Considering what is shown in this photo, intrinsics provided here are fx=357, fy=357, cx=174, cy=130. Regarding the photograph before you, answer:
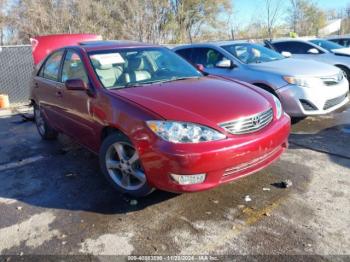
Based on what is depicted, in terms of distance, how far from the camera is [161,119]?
316cm

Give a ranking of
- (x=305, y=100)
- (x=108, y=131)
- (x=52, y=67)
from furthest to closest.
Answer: (x=305, y=100) < (x=52, y=67) < (x=108, y=131)

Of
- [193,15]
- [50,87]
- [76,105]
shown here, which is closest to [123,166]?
[76,105]

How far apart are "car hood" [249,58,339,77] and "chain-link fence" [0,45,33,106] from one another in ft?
22.5

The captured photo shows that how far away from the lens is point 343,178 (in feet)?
12.7

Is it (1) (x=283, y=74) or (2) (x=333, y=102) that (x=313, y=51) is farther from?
(1) (x=283, y=74)

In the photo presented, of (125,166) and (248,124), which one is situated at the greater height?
(248,124)

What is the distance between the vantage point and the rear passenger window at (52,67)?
5.03 metres

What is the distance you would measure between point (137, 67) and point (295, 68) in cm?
307

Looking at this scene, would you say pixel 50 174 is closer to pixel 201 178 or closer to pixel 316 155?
pixel 201 178

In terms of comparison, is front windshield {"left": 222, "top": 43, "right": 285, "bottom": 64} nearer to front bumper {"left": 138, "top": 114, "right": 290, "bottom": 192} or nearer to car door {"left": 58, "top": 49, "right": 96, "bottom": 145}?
car door {"left": 58, "top": 49, "right": 96, "bottom": 145}

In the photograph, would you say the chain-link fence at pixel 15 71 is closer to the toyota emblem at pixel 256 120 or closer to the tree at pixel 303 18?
the toyota emblem at pixel 256 120

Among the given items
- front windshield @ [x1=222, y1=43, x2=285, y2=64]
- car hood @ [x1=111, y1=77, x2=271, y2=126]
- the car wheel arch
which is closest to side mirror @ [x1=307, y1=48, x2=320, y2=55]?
front windshield @ [x1=222, y1=43, x2=285, y2=64]

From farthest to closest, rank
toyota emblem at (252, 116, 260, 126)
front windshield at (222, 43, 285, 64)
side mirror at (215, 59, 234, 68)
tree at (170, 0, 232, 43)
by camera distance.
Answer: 1. tree at (170, 0, 232, 43)
2. front windshield at (222, 43, 285, 64)
3. side mirror at (215, 59, 234, 68)
4. toyota emblem at (252, 116, 260, 126)

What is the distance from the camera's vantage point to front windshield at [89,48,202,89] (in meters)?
4.02
